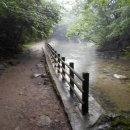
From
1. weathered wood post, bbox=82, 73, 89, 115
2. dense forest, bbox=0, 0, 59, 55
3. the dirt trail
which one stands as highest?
dense forest, bbox=0, 0, 59, 55

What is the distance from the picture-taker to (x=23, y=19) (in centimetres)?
1723

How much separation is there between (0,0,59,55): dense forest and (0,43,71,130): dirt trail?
6.44 meters

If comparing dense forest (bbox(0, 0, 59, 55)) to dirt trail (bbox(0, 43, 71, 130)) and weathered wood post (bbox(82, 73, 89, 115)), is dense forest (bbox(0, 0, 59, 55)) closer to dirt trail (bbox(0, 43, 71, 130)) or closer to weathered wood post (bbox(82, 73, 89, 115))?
dirt trail (bbox(0, 43, 71, 130))

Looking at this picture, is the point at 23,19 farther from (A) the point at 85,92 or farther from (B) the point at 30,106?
(A) the point at 85,92

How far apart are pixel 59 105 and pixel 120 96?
3452 mm

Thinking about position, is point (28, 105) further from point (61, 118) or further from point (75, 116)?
point (75, 116)

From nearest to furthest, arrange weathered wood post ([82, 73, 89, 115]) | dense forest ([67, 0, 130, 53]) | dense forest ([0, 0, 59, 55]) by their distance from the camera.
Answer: weathered wood post ([82, 73, 89, 115]), dense forest ([0, 0, 59, 55]), dense forest ([67, 0, 130, 53])

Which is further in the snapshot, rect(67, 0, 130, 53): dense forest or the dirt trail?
rect(67, 0, 130, 53): dense forest

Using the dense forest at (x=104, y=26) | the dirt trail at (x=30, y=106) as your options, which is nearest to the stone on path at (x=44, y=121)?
the dirt trail at (x=30, y=106)

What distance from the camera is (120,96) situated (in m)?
9.21

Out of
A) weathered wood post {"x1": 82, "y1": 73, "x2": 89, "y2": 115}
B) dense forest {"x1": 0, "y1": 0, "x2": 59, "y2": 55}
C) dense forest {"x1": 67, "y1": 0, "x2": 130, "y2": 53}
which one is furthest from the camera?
dense forest {"x1": 67, "y1": 0, "x2": 130, "y2": 53}

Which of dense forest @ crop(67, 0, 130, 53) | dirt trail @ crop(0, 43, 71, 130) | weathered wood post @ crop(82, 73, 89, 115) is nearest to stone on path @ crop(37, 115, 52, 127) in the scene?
dirt trail @ crop(0, 43, 71, 130)

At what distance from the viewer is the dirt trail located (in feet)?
18.1

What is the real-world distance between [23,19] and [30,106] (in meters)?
11.7
